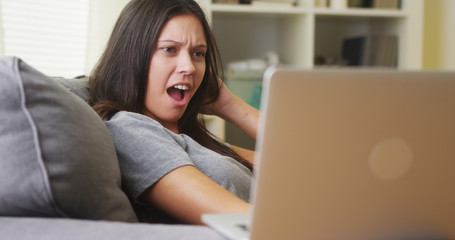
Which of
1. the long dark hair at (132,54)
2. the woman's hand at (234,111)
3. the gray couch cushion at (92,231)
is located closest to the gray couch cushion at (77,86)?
the long dark hair at (132,54)

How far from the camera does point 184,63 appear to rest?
4.62 feet

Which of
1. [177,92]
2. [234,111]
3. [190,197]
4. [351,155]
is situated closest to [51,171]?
[190,197]

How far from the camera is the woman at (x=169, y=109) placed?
100cm

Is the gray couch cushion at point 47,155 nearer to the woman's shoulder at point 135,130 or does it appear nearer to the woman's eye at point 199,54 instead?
the woman's shoulder at point 135,130

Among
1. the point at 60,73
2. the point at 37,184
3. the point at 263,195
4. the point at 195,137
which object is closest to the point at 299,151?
the point at 263,195

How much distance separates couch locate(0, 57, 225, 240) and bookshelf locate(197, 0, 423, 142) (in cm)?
208

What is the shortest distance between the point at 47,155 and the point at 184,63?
0.67m

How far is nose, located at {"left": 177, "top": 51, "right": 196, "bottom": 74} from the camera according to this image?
141cm

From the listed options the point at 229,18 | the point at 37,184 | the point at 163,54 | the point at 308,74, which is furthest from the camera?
the point at 229,18

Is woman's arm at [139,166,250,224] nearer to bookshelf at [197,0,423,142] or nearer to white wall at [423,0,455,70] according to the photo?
bookshelf at [197,0,423,142]

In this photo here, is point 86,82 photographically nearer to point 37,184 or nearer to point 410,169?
point 37,184

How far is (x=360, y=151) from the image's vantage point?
64cm

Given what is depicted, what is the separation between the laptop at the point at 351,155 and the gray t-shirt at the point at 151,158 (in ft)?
1.10

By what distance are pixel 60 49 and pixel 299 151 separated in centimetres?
241
